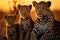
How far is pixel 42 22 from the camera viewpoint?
1.57 meters

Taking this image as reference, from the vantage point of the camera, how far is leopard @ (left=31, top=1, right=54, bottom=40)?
61.1 inches

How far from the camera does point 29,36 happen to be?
5.33ft

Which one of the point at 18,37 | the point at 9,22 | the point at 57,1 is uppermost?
the point at 57,1

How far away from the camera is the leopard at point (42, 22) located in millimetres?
1551

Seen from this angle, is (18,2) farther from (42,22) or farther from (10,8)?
(42,22)

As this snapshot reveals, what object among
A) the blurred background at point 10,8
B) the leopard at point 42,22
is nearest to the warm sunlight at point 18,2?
the blurred background at point 10,8

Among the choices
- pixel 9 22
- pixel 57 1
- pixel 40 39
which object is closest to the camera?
pixel 40 39

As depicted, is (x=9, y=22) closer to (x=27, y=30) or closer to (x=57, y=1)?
(x=27, y=30)

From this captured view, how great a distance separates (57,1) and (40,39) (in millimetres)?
488

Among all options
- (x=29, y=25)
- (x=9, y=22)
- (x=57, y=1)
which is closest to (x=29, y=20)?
(x=29, y=25)

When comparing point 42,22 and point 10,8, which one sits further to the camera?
point 10,8

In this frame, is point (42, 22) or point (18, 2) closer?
point (42, 22)

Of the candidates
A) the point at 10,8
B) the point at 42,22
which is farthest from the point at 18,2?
the point at 42,22

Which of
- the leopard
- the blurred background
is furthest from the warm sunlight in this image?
the leopard
